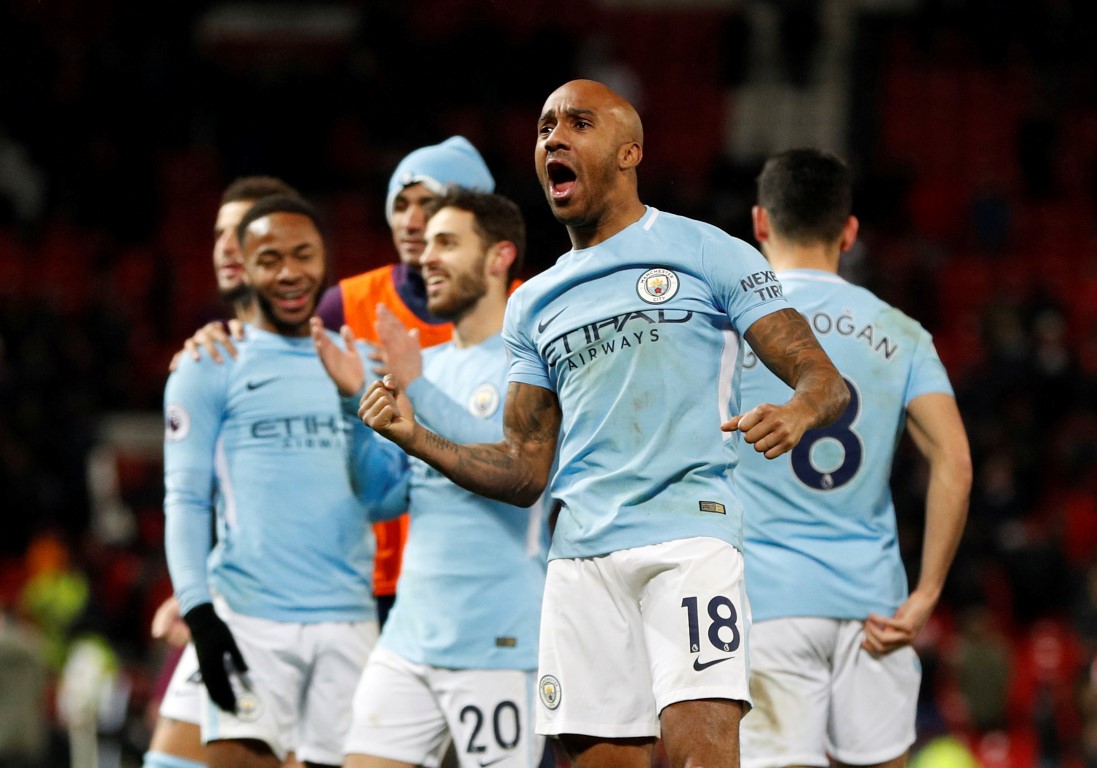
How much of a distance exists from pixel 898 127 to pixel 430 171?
1380 cm

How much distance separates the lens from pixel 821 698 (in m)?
4.93

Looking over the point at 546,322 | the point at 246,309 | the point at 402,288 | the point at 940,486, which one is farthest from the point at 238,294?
the point at 940,486

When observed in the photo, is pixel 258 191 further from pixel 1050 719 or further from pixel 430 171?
pixel 1050 719

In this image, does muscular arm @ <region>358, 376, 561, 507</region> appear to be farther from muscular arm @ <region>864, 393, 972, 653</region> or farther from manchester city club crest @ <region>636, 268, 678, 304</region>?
muscular arm @ <region>864, 393, 972, 653</region>

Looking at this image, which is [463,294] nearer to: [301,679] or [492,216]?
[492,216]

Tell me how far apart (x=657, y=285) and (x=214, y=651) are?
7.04ft

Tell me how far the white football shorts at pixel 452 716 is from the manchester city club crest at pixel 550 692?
3.08 ft

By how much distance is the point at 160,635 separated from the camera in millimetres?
5918

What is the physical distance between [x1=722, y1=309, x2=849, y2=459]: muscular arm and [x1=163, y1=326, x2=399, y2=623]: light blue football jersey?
6.54 ft

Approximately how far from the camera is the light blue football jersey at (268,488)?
5512mm

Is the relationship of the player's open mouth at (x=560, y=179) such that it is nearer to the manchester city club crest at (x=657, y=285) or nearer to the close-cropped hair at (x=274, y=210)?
the manchester city club crest at (x=657, y=285)

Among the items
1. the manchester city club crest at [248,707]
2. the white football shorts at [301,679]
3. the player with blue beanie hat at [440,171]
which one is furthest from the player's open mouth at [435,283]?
the manchester city club crest at [248,707]

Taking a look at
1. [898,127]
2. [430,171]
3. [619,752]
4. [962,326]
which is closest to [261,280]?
[430,171]

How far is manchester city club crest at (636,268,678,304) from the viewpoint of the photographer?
406 centimetres
